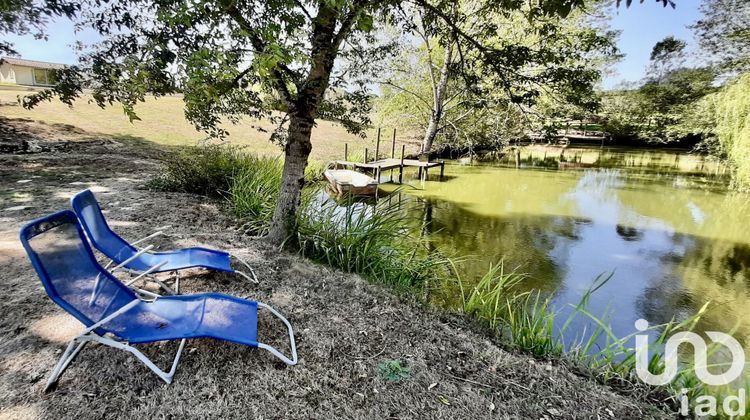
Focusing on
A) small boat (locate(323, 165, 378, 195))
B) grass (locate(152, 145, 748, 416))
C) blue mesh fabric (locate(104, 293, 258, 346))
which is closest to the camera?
blue mesh fabric (locate(104, 293, 258, 346))

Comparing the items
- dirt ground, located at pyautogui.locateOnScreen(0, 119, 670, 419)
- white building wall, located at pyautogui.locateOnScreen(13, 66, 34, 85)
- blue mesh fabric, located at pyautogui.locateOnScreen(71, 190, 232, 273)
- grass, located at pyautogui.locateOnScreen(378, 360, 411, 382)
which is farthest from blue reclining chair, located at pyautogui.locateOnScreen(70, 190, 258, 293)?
white building wall, located at pyautogui.locateOnScreen(13, 66, 34, 85)

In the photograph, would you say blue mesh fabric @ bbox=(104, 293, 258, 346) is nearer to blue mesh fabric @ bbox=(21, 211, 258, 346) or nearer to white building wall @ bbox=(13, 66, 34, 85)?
blue mesh fabric @ bbox=(21, 211, 258, 346)

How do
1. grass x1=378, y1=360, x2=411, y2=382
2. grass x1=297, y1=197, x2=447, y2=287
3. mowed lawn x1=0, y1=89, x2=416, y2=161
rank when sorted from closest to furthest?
1. grass x1=378, y1=360, x2=411, y2=382
2. grass x1=297, y1=197, x2=447, y2=287
3. mowed lawn x1=0, y1=89, x2=416, y2=161

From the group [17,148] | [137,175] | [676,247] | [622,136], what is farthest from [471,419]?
[622,136]

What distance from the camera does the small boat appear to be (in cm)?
1045

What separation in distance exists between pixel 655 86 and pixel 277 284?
124 ft

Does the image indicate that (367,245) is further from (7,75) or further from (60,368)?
(7,75)

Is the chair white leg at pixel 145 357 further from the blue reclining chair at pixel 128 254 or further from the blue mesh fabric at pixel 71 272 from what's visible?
the blue reclining chair at pixel 128 254

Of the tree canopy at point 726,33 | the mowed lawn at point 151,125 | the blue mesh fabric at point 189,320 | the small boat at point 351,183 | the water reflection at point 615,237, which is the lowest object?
the water reflection at point 615,237

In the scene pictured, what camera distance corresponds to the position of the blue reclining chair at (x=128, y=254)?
9.57 feet

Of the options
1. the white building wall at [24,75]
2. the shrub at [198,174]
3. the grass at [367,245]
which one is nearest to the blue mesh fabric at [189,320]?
the grass at [367,245]

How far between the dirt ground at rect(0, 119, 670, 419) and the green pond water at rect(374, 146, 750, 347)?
1459 mm

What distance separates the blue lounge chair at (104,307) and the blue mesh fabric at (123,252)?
768 mm

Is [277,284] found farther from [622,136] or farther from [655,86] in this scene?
[622,136]
